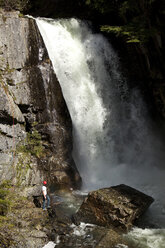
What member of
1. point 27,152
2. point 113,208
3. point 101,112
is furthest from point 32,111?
point 113,208

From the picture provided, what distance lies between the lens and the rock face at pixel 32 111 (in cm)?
1157

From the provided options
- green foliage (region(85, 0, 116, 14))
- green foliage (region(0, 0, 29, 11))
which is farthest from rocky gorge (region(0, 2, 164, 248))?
green foliage (region(85, 0, 116, 14))

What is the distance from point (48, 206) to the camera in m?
9.85

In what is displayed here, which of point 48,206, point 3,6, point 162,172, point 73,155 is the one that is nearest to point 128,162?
point 162,172

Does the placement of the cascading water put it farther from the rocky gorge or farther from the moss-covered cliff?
the rocky gorge

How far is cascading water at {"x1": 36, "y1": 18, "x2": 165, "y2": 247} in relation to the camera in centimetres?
1470

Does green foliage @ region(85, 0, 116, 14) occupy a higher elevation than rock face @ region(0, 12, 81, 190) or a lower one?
higher

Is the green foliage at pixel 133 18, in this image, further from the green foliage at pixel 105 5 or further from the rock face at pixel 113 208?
the rock face at pixel 113 208

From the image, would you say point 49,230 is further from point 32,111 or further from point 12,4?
point 12,4

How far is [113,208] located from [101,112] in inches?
308

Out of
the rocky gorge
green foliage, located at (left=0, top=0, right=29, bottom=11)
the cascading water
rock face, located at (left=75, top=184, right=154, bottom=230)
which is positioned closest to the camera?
the rocky gorge

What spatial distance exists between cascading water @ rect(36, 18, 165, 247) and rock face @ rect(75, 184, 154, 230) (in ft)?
12.0

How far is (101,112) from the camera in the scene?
15906 mm

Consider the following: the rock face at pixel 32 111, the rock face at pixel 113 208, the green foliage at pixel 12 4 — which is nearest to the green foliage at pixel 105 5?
the green foliage at pixel 12 4
